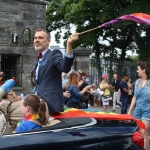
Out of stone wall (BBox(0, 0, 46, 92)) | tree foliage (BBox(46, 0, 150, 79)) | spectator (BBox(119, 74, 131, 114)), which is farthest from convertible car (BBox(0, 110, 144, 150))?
tree foliage (BBox(46, 0, 150, 79))

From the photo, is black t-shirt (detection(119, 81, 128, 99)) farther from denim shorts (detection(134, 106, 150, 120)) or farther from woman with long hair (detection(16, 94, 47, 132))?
woman with long hair (detection(16, 94, 47, 132))

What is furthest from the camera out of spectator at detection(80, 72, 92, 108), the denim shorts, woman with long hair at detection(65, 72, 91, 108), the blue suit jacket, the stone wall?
the stone wall

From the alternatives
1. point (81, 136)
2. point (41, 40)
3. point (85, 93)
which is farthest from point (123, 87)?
point (81, 136)

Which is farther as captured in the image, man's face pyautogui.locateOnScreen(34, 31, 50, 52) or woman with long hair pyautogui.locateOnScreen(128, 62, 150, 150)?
woman with long hair pyautogui.locateOnScreen(128, 62, 150, 150)

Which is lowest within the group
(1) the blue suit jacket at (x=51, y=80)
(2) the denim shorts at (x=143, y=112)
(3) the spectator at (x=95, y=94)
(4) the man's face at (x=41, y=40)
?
(3) the spectator at (x=95, y=94)

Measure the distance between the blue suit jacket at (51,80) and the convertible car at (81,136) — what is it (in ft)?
0.74

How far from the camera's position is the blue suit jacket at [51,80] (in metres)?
3.72

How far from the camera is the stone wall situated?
1262cm

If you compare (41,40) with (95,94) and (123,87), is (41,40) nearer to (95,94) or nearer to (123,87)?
(123,87)

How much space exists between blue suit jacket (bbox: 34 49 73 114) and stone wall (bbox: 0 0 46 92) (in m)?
9.02

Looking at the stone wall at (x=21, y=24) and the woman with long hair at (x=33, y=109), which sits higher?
the stone wall at (x=21, y=24)

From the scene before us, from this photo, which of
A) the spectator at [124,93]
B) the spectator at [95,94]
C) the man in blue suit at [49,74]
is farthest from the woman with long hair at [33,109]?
the spectator at [124,93]

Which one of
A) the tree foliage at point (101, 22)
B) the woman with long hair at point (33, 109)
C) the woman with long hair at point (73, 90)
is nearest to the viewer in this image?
the woman with long hair at point (33, 109)

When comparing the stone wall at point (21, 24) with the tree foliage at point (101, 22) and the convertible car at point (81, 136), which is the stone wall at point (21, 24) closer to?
the tree foliage at point (101, 22)
